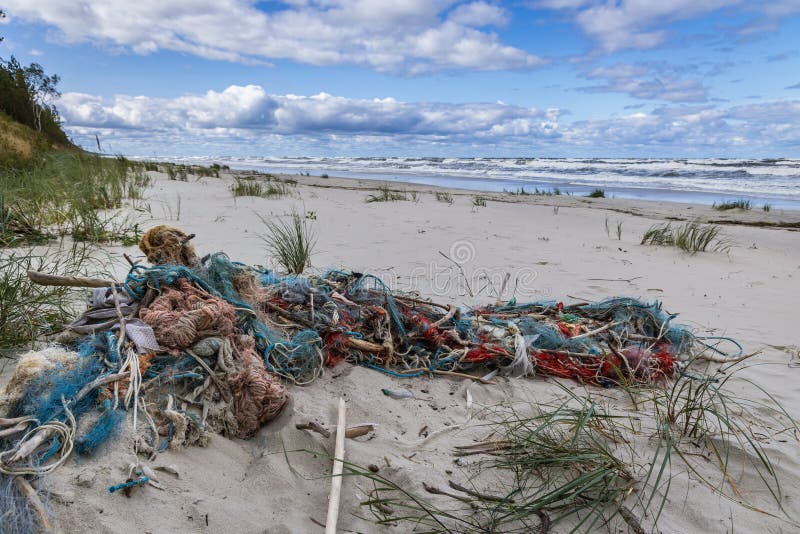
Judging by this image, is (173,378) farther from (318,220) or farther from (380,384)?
(318,220)

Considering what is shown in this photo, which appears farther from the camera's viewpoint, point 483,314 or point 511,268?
point 511,268

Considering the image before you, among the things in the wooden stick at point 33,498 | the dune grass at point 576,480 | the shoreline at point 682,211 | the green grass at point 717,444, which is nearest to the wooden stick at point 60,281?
the wooden stick at point 33,498

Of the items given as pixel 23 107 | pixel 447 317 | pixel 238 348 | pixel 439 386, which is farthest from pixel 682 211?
pixel 23 107

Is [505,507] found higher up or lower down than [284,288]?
lower down

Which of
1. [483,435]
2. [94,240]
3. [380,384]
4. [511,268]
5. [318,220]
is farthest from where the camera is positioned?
[318,220]

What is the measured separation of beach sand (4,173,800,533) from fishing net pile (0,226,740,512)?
106 mm

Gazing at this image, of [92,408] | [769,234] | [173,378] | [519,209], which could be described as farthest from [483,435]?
[519,209]

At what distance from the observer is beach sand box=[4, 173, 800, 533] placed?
5.25 ft

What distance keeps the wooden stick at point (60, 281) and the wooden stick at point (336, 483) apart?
1.30 metres

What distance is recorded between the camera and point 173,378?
2006 mm

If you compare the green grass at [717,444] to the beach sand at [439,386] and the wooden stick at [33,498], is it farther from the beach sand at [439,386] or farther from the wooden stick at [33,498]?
the wooden stick at [33,498]

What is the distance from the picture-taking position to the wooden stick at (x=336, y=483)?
1519mm

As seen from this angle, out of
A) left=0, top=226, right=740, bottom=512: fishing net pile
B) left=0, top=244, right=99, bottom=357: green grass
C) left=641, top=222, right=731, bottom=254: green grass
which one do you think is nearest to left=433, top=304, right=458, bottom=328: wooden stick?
left=0, top=226, right=740, bottom=512: fishing net pile

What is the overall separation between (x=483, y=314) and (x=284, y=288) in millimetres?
1439
